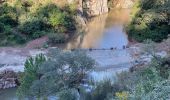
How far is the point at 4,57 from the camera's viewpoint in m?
28.7

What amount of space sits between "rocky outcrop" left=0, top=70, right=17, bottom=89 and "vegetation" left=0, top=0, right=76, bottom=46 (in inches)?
→ 271

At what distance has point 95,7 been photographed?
44.2 metres

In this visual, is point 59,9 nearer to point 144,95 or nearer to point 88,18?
point 88,18

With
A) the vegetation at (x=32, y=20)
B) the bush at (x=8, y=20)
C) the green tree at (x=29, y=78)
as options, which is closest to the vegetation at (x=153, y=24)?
the vegetation at (x=32, y=20)

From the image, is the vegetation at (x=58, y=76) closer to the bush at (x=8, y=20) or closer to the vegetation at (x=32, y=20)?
the vegetation at (x=32, y=20)

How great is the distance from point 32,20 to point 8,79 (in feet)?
32.9

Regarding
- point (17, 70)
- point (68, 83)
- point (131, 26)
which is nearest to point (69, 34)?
point (131, 26)

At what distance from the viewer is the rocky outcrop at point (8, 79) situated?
24.8 meters

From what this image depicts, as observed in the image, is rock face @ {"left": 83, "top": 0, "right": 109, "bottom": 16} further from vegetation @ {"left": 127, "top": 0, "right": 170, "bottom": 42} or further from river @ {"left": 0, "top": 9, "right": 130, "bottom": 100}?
vegetation @ {"left": 127, "top": 0, "right": 170, "bottom": 42}

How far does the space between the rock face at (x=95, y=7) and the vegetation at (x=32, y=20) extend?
17.8ft

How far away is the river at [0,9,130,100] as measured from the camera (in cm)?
3369

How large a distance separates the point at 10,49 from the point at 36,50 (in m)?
1.86

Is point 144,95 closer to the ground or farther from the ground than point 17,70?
farther from the ground

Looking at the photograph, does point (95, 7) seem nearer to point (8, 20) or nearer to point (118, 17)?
point (118, 17)
